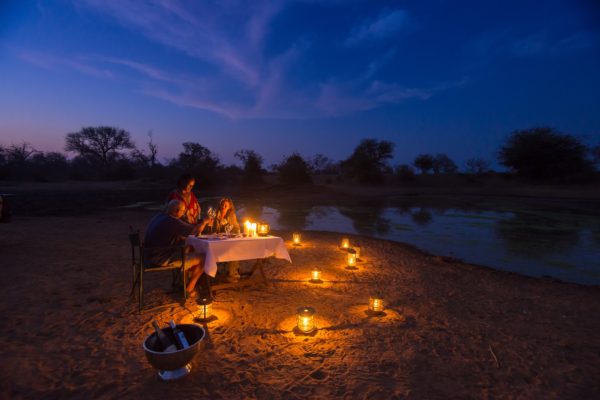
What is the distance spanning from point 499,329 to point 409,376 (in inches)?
68.5

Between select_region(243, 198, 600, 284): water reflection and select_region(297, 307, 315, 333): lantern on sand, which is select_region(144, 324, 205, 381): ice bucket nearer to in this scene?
select_region(297, 307, 315, 333): lantern on sand

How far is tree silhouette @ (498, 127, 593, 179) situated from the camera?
40.7 meters

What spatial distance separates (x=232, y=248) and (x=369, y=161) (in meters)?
44.1

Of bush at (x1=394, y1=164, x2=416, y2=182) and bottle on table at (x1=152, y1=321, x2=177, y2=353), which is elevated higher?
bush at (x1=394, y1=164, x2=416, y2=182)

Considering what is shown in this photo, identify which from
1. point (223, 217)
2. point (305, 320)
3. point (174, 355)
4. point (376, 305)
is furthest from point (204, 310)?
point (376, 305)

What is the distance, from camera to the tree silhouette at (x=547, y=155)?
40.7 metres

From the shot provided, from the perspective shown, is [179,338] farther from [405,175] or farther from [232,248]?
[405,175]

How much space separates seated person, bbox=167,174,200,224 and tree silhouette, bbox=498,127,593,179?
4845 centimetres

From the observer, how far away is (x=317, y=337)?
3.64 meters

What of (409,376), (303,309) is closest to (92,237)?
(303,309)

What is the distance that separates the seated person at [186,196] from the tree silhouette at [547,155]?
48.4 metres

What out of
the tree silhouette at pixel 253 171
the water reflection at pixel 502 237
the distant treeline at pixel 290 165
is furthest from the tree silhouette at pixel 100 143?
the water reflection at pixel 502 237

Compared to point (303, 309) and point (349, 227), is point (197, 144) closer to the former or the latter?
point (349, 227)

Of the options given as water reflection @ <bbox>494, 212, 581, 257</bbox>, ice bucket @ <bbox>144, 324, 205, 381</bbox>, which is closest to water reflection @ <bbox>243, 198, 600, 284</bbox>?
water reflection @ <bbox>494, 212, 581, 257</bbox>
